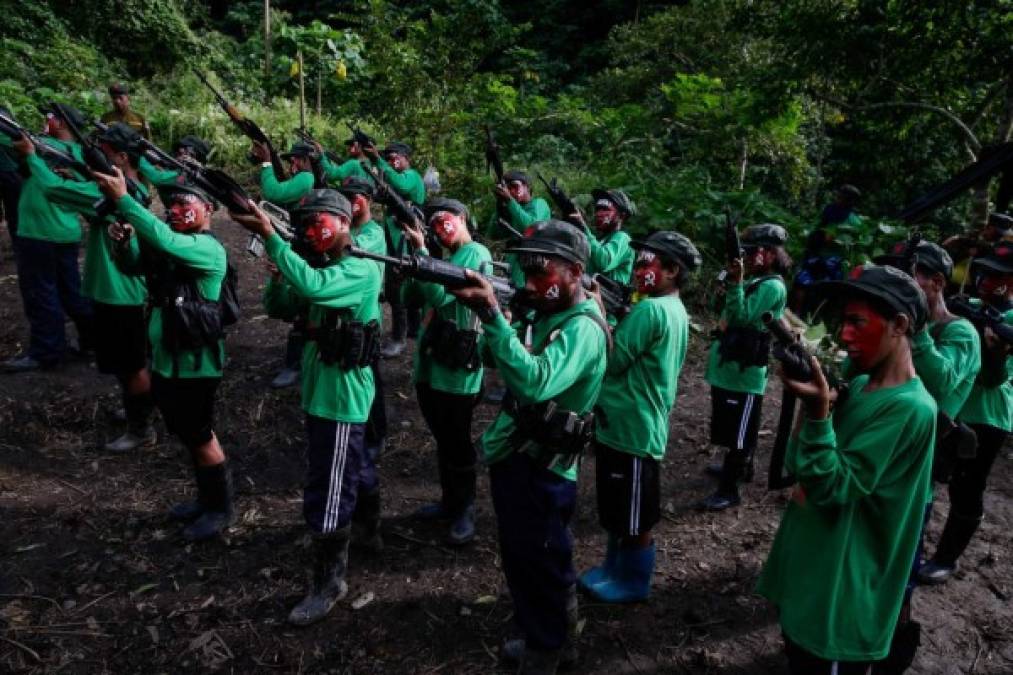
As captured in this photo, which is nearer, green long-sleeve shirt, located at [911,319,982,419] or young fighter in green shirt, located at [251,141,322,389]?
green long-sleeve shirt, located at [911,319,982,419]

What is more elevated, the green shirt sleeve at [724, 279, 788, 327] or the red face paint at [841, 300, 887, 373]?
the red face paint at [841, 300, 887, 373]

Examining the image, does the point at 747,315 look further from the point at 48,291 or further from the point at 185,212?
the point at 48,291

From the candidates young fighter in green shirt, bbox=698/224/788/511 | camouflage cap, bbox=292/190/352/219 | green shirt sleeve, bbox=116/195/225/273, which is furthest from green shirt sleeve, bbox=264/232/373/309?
young fighter in green shirt, bbox=698/224/788/511

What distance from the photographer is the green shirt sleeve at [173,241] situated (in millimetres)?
4004

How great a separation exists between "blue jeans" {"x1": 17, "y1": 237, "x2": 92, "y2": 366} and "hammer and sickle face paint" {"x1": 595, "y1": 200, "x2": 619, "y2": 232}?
5.30 meters

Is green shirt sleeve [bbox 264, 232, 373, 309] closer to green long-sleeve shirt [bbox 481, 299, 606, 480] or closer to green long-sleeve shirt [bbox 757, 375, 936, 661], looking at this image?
green long-sleeve shirt [bbox 481, 299, 606, 480]

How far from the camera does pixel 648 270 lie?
4125 mm

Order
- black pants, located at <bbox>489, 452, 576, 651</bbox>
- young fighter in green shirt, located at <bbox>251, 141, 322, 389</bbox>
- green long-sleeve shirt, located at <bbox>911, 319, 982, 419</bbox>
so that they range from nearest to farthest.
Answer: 1. black pants, located at <bbox>489, 452, 576, 651</bbox>
2. green long-sleeve shirt, located at <bbox>911, 319, 982, 419</bbox>
3. young fighter in green shirt, located at <bbox>251, 141, 322, 389</bbox>

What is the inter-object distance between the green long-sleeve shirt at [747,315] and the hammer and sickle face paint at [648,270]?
138 cm

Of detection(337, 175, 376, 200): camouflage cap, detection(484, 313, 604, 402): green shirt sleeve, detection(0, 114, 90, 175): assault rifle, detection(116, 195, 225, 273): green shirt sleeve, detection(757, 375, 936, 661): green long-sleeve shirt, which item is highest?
detection(0, 114, 90, 175): assault rifle

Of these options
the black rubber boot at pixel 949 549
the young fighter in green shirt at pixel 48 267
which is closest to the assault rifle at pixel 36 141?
the young fighter in green shirt at pixel 48 267

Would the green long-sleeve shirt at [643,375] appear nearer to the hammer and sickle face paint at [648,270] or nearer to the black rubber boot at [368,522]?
the hammer and sickle face paint at [648,270]

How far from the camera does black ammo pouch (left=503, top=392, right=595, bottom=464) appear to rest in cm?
314

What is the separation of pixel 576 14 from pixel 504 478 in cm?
2781
